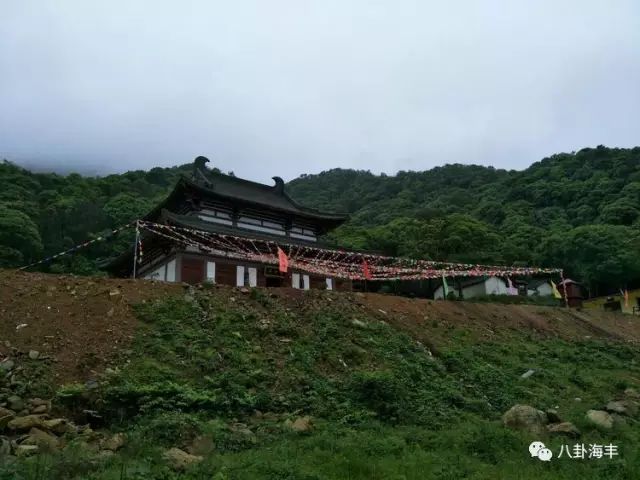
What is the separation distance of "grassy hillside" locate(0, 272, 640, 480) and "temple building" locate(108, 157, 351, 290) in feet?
29.6

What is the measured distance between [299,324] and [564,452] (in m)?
9.71

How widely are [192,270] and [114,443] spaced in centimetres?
1898

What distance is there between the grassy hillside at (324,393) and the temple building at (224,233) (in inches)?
355

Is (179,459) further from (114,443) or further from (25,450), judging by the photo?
(25,450)

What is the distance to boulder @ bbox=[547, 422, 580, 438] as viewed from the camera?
46.8ft

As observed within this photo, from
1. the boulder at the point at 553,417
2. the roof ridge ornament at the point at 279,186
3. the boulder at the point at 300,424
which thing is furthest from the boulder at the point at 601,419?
the roof ridge ornament at the point at 279,186

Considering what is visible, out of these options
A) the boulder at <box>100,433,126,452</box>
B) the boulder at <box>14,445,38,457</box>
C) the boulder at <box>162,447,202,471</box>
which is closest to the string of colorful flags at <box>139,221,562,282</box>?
the boulder at <box>100,433,126,452</box>

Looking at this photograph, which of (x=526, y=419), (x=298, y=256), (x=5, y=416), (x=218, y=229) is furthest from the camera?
(x=298, y=256)

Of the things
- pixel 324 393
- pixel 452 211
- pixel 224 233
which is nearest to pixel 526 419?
pixel 324 393

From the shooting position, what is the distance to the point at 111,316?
17.1m

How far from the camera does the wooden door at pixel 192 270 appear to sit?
29344 millimetres

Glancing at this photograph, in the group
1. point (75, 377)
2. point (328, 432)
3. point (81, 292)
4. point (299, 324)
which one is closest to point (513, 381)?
point (299, 324)

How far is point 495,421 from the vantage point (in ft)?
49.5

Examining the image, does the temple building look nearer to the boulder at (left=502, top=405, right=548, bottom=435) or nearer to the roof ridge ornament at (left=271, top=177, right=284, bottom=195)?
the roof ridge ornament at (left=271, top=177, right=284, bottom=195)
